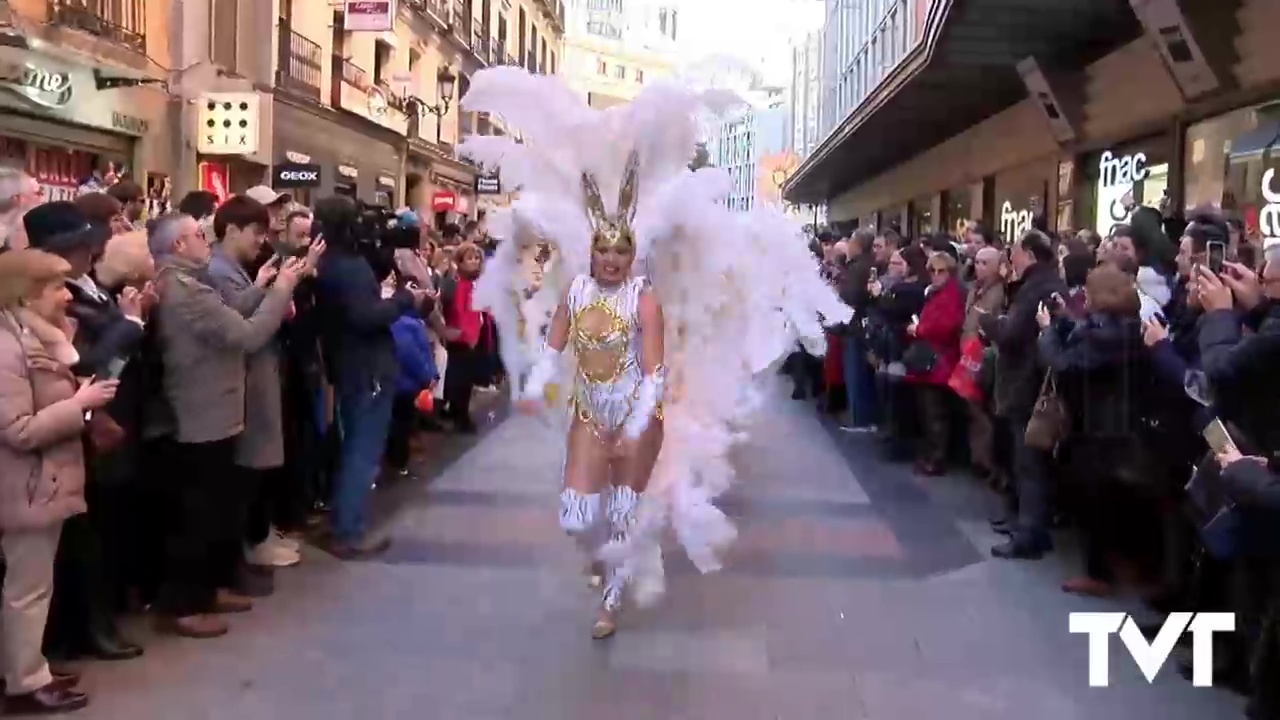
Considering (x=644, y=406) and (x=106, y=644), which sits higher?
(x=644, y=406)

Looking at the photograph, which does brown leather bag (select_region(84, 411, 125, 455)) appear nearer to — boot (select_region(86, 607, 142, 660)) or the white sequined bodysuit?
boot (select_region(86, 607, 142, 660))

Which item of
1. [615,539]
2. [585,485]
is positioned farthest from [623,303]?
[615,539]

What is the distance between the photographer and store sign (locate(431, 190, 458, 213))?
30.9 meters

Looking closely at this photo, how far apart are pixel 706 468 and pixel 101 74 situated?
37.7 feet

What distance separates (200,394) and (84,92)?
10823mm

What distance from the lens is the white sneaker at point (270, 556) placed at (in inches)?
271

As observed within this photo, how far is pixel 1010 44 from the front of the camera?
14.5 metres

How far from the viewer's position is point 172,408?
18.3 ft

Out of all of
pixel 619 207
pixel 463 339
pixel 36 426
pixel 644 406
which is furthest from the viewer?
pixel 463 339

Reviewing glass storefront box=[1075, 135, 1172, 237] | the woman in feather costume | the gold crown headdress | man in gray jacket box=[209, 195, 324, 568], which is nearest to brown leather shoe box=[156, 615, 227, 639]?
man in gray jacket box=[209, 195, 324, 568]

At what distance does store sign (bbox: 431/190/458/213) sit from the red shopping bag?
75.6 feet

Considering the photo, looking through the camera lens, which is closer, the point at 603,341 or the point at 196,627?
the point at 196,627

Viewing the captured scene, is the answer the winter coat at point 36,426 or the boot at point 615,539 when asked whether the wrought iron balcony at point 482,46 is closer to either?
the boot at point 615,539

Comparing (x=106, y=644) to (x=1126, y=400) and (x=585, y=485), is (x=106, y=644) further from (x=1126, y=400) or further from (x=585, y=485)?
(x=1126, y=400)
